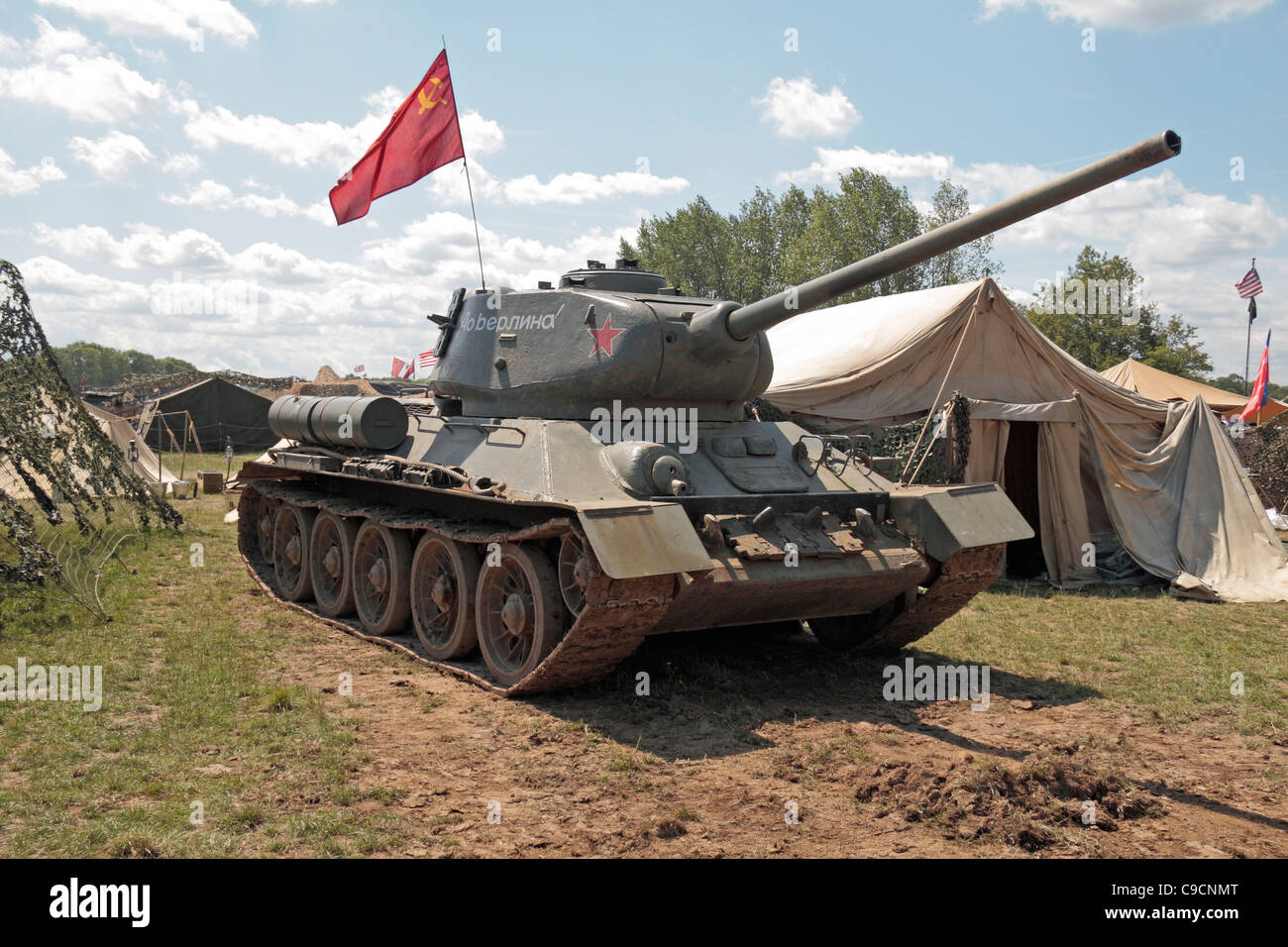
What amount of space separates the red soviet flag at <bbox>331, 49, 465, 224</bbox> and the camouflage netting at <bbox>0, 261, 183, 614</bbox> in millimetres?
4882

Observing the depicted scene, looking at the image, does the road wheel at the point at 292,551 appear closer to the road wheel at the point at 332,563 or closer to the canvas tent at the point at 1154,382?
the road wheel at the point at 332,563

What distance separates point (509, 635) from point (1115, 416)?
10954 millimetres

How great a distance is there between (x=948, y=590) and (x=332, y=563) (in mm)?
6447

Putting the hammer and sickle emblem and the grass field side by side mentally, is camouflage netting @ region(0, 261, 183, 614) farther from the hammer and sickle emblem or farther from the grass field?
the hammer and sickle emblem

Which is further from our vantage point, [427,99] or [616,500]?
[427,99]

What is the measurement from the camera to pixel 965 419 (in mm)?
13750

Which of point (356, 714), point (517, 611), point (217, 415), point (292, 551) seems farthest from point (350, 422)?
point (217, 415)

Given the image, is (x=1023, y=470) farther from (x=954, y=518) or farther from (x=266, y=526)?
(x=266, y=526)

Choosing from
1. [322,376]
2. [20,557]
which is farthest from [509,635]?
[322,376]

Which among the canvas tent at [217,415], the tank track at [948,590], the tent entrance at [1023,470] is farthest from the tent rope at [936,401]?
the canvas tent at [217,415]

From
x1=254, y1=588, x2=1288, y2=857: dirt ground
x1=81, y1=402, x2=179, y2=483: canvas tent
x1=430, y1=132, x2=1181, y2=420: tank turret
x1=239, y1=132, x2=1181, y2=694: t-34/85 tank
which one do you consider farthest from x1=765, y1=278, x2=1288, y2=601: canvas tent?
x1=81, y1=402, x2=179, y2=483: canvas tent

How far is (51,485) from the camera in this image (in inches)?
513
